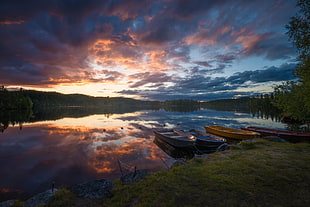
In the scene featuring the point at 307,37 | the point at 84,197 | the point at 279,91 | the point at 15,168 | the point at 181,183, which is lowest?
the point at 15,168

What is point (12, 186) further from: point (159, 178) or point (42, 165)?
point (159, 178)

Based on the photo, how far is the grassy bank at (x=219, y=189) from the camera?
5.70 metres

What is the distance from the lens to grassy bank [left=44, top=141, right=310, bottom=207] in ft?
18.7

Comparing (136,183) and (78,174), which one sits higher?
(136,183)

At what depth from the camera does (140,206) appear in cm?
555

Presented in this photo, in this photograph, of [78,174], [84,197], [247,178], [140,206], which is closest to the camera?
[140,206]

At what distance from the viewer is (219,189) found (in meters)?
6.55

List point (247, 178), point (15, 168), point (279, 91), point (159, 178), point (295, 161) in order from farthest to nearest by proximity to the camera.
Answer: point (279, 91), point (15, 168), point (295, 161), point (159, 178), point (247, 178)

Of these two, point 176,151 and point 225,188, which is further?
point 176,151

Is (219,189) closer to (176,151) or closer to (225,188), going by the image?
(225,188)

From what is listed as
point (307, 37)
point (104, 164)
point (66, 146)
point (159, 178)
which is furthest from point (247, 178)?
point (66, 146)

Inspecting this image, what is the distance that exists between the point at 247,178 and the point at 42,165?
661 inches

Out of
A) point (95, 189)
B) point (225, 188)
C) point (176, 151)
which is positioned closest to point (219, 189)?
point (225, 188)

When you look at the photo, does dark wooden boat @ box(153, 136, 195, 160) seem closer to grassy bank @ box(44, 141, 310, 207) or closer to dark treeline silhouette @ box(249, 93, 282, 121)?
grassy bank @ box(44, 141, 310, 207)
